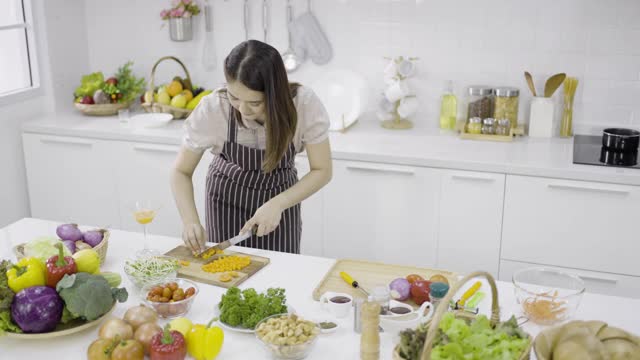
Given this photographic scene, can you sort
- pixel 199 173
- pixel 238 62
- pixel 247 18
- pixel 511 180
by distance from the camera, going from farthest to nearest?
pixel 247 18, pixel 199 173, pixel 511 180, pixel 238 62

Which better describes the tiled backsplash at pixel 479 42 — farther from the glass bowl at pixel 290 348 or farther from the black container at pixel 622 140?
the glass bowl at pixel 290 348

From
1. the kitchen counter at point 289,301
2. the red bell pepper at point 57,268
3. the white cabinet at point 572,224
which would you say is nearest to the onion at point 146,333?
the kitchen counter at point 289,301

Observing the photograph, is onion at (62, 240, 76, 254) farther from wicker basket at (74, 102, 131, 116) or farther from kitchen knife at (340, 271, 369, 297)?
wicker basket at (74, 102, 131, 116)

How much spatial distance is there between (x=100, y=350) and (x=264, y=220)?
84cm

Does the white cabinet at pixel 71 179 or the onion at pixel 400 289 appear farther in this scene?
the white cabinet at pixel 71 179

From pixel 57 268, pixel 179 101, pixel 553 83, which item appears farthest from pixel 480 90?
pixel 57 268

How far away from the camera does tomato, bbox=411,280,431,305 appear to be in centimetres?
212

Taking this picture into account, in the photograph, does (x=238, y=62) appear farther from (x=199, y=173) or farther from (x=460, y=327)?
(x=199, y=173)

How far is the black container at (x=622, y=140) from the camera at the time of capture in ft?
11.4

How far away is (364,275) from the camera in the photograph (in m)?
2.34

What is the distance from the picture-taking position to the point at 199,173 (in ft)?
13.1

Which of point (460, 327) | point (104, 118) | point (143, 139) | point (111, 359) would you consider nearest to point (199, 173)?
point (143, 139)

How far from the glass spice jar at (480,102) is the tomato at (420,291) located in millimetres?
2016

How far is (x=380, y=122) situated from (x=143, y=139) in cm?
132
